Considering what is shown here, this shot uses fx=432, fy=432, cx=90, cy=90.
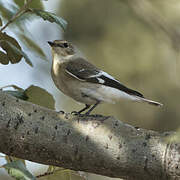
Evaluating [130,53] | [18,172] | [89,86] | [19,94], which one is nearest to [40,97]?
[19,94]

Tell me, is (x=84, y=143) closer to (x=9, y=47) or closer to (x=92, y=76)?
(x=9, y=47)

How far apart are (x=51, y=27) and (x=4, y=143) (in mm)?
4918

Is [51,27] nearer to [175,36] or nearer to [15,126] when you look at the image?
[175,36]

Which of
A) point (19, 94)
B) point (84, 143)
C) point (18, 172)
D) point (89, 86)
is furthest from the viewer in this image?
point (89, 86)

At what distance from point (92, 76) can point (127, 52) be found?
3.16 m

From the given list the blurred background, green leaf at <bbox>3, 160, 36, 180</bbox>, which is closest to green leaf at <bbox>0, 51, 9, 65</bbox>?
green leaf at <bbox>3, 160, 36, 180</bbox>

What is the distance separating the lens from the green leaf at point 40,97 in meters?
1.84

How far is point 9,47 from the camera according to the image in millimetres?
1817

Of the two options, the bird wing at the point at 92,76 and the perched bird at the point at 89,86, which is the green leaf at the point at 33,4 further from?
the bird wing at the point at 92,76

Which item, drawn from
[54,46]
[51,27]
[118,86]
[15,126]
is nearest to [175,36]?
[118,86]

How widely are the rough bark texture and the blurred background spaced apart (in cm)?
393

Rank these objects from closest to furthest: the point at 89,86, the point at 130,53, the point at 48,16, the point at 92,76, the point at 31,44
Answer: the point at 48,16, the point at 31,44, the point at 89,86, the point at 92,76, the point at 130,53

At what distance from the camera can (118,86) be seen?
125 inches

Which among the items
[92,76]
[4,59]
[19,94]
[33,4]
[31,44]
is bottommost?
[19,94]
